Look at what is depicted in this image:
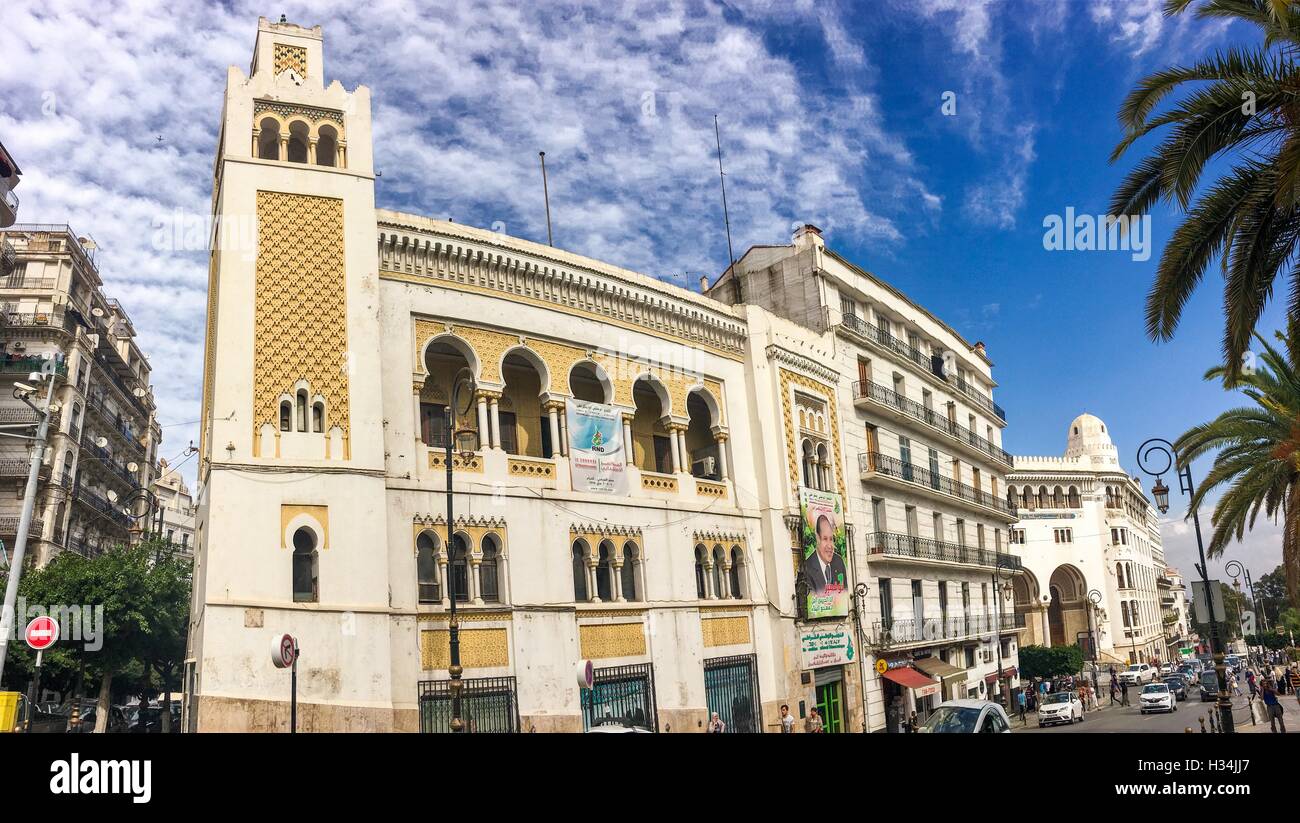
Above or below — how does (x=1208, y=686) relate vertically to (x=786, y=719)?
below

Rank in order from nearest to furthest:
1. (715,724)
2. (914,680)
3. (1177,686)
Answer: (715,724)
(914,680)
(1177,686)

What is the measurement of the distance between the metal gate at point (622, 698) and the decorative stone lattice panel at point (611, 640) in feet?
1.13

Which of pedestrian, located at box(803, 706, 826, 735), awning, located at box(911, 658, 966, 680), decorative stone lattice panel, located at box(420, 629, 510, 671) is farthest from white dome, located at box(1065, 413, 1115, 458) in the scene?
decorative stone lattice panel, located at box(420, 629, 510, 671)

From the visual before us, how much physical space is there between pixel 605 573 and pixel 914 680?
13416 millimetres

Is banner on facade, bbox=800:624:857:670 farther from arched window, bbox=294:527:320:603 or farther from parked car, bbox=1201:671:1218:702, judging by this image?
parked car, bbox=1201:671:1218:702

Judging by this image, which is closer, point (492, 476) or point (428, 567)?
point (428, 567)

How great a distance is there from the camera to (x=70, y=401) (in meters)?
39.4

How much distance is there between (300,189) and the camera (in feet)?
63.8

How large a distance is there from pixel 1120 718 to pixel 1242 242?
2730 cm

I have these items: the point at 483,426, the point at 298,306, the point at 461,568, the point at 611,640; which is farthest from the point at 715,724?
the point at 298,306

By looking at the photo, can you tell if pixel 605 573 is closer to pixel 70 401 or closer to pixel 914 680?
pixel 914 680

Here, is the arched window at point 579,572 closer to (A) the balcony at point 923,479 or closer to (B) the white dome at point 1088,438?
(A) the balcony at point 923,479

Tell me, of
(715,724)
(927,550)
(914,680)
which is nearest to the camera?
(715,724)

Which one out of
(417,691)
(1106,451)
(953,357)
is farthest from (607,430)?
Answer: (1106,451)
